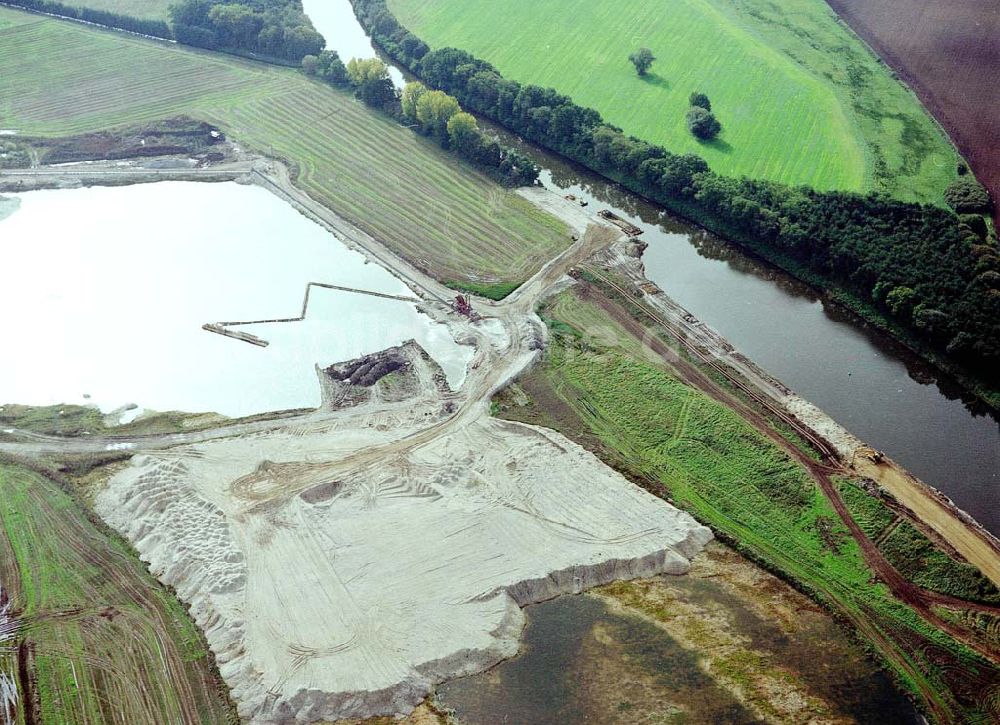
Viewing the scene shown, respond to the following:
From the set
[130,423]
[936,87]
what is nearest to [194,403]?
[130,423]

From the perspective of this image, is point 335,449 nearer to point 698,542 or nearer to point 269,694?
point 269,694

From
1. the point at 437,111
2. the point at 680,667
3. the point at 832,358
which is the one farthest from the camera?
the point at 437,111

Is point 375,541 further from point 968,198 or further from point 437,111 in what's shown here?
point 968,198

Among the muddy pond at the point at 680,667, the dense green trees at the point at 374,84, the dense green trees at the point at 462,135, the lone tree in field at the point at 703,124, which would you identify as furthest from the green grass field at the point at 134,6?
the muddy pond at the point at 680,667

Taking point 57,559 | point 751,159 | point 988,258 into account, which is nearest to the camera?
point 57,559

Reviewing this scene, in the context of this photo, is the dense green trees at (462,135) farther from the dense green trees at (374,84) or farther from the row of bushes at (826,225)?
the row of bushes at (826,225)

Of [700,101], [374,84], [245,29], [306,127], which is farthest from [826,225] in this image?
[245,29]
